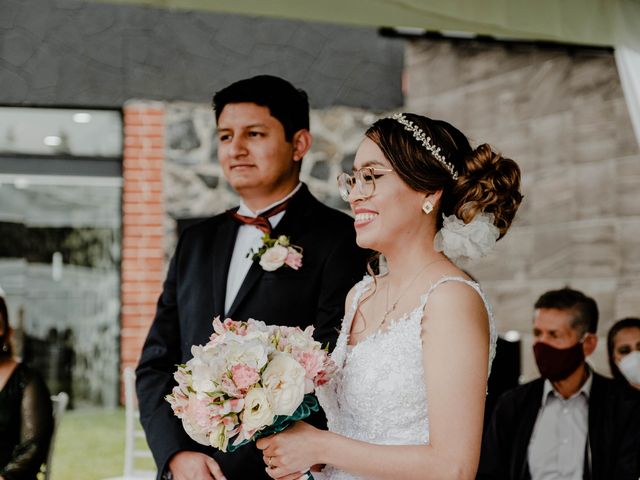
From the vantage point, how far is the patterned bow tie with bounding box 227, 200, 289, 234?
3.03m

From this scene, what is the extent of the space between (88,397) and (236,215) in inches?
229

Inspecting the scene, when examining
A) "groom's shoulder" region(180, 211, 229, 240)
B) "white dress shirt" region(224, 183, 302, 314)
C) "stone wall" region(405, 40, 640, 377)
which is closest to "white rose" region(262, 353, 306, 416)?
"white dress shirt" region(224, 183, 302, 314)

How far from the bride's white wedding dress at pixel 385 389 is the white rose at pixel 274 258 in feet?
1.80

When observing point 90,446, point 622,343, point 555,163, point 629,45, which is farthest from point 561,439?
point 90,446

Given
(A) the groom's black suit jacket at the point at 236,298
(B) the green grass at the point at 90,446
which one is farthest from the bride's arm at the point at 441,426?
(B) the green grass at the point at 90,446

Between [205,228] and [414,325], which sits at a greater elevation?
[205,228]

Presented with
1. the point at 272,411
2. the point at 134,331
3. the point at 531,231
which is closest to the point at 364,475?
the point at 272,411

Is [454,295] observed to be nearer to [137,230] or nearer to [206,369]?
[206,369]

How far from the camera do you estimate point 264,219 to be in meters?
3.04

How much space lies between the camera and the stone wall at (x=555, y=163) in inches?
254

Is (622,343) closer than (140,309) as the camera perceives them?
Yes

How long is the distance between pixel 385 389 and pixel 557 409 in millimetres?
2552

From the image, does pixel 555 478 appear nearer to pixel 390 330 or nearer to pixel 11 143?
pixel 390 330

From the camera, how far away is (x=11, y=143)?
26.6 feet
